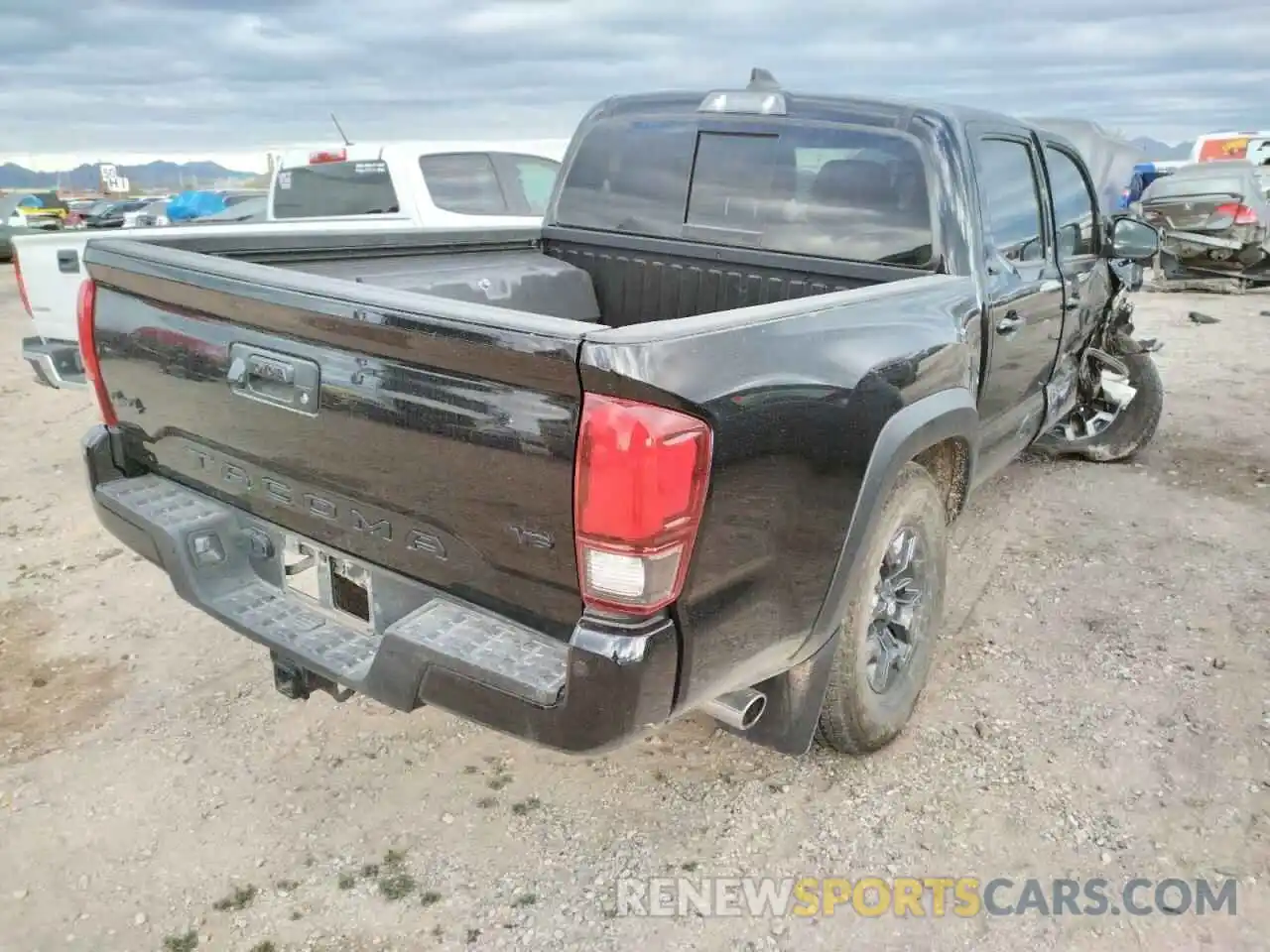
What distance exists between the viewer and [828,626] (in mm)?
2436

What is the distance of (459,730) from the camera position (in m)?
3.14

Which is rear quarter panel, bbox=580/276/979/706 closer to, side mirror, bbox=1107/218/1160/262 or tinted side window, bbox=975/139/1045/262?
tinted side window, bbox=975/139/1045/262

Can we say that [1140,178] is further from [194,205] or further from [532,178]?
[194,205]

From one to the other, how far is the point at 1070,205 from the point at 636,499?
361 cm

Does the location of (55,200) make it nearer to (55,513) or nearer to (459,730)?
(55,513)

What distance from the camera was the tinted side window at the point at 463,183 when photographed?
716 centimetres

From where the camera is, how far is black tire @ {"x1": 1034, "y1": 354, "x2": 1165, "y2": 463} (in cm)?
584

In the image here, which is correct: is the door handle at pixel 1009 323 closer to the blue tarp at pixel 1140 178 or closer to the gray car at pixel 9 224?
the gray car at pixel 9 224

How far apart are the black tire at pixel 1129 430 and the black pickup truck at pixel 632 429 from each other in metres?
2.27

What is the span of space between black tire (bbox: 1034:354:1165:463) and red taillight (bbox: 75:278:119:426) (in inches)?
198

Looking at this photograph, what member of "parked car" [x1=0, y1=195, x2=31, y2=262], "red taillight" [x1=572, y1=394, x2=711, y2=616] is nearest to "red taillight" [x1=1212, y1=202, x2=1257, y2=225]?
"red taillight" [x1=572, y1=394, x2=711, y2=616]

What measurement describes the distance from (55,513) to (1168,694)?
5.16m

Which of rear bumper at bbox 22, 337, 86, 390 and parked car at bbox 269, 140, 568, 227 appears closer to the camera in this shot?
rear bumper at bbox 22, 337, 86, 390

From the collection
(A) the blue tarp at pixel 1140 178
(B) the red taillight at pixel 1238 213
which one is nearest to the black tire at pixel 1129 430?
(B) the red taillight at pixel 1238 213
